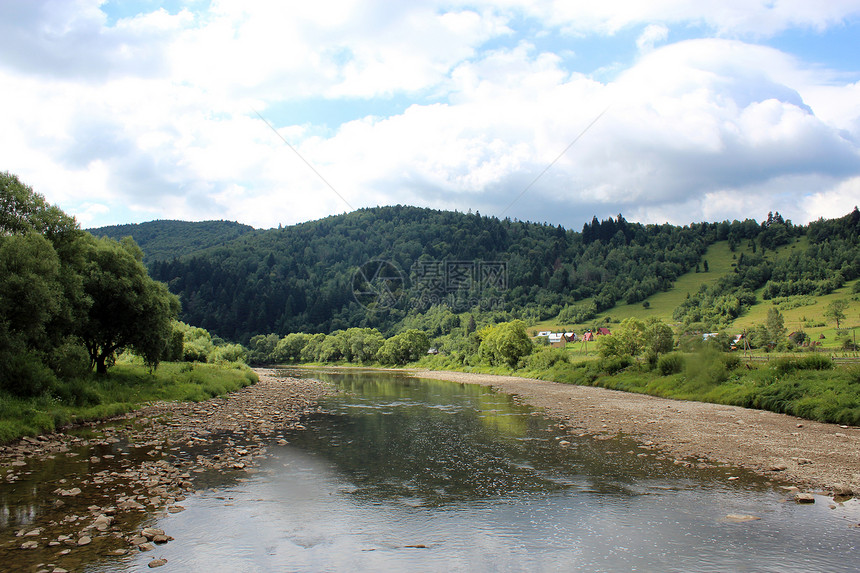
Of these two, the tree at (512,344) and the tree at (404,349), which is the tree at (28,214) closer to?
the tree at (512,344)

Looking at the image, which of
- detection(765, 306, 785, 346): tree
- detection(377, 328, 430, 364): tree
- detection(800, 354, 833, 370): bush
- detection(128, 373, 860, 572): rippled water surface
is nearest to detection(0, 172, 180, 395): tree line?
detection(128, 373, 860, 572): rippled water surface

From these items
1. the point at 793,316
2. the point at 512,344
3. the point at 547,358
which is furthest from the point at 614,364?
the point at 793,316

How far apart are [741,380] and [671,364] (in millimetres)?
11986

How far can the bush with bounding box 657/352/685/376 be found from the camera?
5592 cm

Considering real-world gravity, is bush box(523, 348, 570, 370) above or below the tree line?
below

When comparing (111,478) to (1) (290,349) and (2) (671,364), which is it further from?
(1) (290,349)

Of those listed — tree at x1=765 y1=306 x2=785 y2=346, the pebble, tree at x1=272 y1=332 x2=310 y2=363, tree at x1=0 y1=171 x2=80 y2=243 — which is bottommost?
tree at x1=272 y1=332 x2=310 y2=363

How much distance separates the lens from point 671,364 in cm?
5694

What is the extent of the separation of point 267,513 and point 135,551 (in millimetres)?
3633

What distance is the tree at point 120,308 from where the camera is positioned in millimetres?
35875

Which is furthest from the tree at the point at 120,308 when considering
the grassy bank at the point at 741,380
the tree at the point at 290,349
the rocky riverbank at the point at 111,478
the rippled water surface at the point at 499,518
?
the tree at the point at 290,349

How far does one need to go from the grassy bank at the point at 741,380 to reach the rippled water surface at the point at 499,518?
60.6 feet

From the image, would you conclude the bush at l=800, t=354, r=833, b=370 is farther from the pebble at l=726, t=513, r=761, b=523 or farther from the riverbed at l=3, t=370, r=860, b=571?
the pebble at l=726, t=513, r=761, b=523

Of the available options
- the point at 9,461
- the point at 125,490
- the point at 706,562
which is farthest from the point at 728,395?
the point at 9,461
